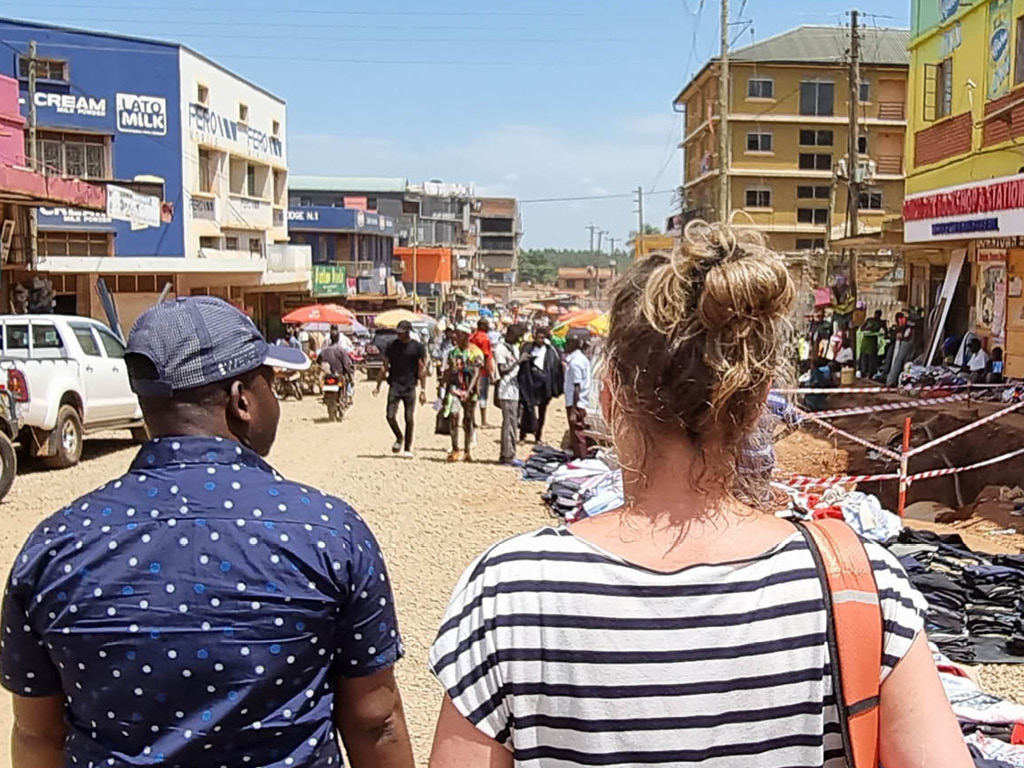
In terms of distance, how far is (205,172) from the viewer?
1490 inches

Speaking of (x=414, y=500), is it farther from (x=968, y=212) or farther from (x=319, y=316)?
(x=319, y=316)

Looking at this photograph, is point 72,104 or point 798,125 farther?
point 798,125

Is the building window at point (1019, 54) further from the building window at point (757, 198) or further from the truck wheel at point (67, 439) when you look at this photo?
the building window at point (757, 198)

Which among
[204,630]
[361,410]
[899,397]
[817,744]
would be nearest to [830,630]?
[817,744]

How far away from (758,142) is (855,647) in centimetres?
5755

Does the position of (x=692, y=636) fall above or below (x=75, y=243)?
below

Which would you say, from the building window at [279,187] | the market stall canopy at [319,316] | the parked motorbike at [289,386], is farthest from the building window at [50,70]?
the parked motorbike at [289,386]

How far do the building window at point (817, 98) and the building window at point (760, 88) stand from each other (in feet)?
5.02

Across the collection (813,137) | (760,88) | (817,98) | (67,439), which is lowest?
(67,439)

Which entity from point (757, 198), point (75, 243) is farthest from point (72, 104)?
point (757, 198)

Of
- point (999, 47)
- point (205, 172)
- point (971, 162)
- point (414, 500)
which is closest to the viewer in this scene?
point (414, 500)

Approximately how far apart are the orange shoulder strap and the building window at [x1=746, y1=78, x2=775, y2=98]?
190 ft

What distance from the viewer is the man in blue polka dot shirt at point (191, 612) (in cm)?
204

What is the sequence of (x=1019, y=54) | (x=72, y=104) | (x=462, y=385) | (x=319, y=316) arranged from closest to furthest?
(x=462, y=385) < (x=1019, y=54) < (x=319, y=316) < (x=72, y=104)
